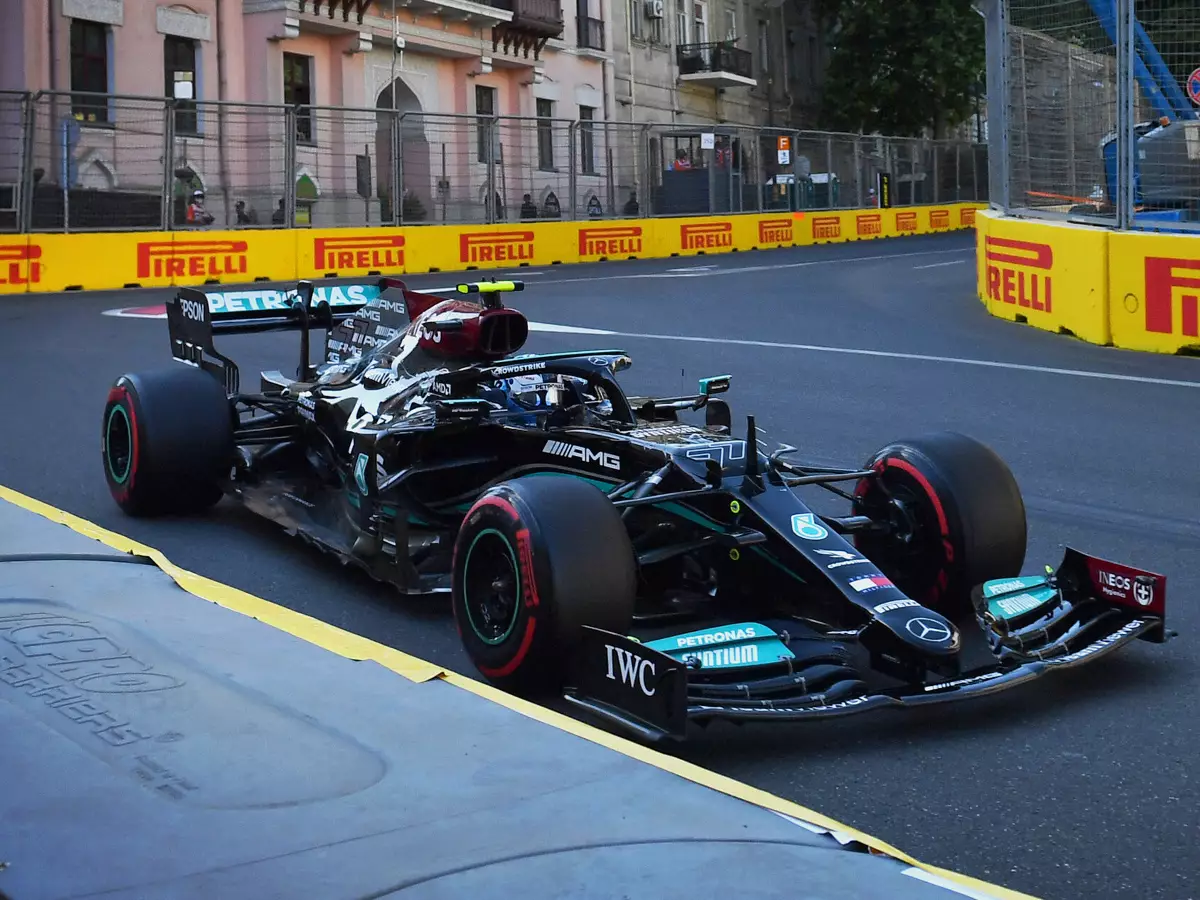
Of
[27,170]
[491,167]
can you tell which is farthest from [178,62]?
[27,170]

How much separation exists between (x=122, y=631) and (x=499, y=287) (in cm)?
250

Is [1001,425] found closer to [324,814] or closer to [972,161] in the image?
[324,814]

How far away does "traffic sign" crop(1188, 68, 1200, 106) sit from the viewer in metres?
11.5

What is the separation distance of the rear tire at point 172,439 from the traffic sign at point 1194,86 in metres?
8.05

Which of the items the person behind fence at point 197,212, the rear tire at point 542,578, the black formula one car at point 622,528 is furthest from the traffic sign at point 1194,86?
the person behind fence at point 197,212

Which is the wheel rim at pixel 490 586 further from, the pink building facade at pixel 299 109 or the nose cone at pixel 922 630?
the pink building facade at pixel 299 109

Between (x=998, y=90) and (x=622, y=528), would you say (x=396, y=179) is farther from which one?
(x=622, y=528)

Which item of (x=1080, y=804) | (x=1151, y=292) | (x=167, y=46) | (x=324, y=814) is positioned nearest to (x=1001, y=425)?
(x=1151, y=292)

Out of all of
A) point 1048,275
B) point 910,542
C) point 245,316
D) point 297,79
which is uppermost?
point 297,79

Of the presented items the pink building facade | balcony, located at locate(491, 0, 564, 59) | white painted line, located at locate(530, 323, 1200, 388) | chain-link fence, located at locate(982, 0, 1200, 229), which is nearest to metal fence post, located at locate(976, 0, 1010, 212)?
chain-link fence, located at locate(982, 0, 1200, 229)

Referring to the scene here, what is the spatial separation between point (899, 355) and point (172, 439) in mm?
6792

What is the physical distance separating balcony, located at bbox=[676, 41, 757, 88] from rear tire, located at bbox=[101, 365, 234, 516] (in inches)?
1519

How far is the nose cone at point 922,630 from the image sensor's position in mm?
4004

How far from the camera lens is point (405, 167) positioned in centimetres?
2248
